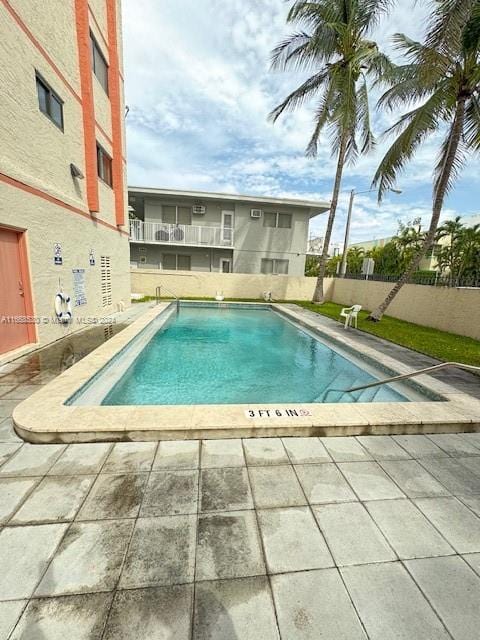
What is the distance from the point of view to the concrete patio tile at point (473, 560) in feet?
6.39

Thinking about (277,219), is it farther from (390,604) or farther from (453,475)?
(390,604)

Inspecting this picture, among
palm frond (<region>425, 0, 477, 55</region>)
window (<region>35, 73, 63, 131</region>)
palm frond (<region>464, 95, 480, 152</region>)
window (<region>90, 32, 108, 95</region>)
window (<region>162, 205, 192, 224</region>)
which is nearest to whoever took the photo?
window (<region>35, 73, 63, 131</region>)

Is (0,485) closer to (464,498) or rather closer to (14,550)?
(14,550)

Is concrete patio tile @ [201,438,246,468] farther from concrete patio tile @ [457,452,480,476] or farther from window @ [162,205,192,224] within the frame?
window @ [162,205,192,224]

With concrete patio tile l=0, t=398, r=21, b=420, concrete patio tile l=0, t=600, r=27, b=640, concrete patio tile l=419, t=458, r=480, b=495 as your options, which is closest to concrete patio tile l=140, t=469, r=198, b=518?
concrete patio tile l=0, t=600, r=27, b=640

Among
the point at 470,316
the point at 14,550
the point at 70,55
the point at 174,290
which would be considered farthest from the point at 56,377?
the point at 174,290

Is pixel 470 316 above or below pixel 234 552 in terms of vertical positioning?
above

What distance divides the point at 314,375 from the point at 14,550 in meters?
6.18

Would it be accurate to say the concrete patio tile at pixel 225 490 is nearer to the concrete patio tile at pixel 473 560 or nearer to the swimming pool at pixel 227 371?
the concrete patio tile at pixel 473 560

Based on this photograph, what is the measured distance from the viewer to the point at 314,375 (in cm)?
703

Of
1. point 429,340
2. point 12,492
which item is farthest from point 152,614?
point 429,340

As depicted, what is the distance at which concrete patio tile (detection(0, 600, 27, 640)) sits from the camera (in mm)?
1482

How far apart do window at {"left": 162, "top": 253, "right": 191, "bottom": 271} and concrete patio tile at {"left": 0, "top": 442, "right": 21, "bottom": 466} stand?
17.9 m

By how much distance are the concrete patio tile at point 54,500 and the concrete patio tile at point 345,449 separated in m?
2.55
